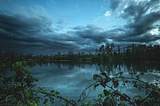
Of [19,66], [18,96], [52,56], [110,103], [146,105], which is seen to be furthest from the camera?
[52,56]

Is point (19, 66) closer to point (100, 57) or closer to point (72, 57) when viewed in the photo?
point (100, 57)

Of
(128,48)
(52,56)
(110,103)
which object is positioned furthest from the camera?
(52,56)

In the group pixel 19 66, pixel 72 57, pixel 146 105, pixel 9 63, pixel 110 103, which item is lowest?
pixel 72 57

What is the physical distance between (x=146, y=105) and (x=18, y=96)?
2573mm

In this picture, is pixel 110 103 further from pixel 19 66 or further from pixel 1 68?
pixel 1 68

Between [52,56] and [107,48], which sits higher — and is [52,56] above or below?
below

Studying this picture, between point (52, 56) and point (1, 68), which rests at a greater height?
point (1, 68)

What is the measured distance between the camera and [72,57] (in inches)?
6629

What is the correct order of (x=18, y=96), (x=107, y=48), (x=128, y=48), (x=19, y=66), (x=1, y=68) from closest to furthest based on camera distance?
(x=19, y=66), (x=18, y=96), (x=1, y=68), (x=128, y=48), (x=107, y=48)

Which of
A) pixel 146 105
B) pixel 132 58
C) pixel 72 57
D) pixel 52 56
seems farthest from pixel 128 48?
pixel 52 56

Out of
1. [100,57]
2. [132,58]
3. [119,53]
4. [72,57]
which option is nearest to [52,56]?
[72,57]

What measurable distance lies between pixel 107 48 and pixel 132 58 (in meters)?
46.1

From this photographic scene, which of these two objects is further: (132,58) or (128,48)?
(128,48)

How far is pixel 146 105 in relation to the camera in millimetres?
1579
